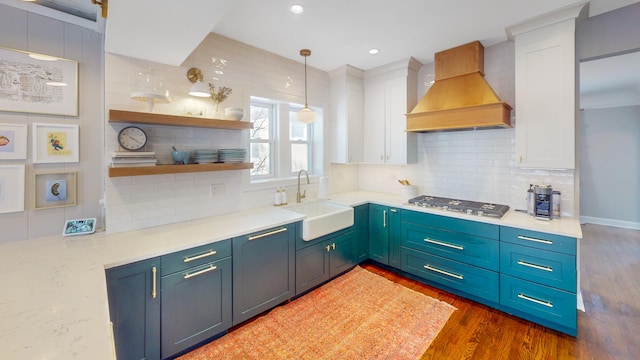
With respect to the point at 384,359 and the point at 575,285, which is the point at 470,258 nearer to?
the point at 575,285

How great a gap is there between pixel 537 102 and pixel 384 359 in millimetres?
2484

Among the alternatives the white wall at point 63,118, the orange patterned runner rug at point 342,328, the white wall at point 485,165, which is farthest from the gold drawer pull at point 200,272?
the white wall at point 485,165

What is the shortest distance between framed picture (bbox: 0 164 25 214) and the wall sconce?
4.28 ft

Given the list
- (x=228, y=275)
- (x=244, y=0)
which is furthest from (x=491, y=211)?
(x=244, y=0)

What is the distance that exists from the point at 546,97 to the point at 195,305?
3.28 meters

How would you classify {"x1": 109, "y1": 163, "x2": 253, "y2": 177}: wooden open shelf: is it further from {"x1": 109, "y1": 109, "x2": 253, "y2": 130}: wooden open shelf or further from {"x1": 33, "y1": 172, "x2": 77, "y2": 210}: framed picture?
{"x1": 33, "y1": 172, "x2": 77, "y2": 210}: framed picture

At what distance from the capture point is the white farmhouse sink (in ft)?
8.23

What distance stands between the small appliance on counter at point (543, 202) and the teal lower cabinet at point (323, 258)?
176cm

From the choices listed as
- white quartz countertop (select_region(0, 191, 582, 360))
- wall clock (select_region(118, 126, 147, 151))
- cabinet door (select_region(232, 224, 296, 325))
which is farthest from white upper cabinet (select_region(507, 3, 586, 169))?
wall clock (select_region(118, 126, 147, 151))

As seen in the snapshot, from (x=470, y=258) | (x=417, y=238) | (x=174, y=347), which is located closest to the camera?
(x=174, y=347)

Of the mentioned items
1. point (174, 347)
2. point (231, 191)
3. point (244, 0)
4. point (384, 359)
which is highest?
point (244, 0)

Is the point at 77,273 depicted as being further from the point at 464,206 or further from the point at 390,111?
the point at 390,111

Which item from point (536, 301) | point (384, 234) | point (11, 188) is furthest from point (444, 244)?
point (11, 188)

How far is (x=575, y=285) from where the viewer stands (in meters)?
2.02
